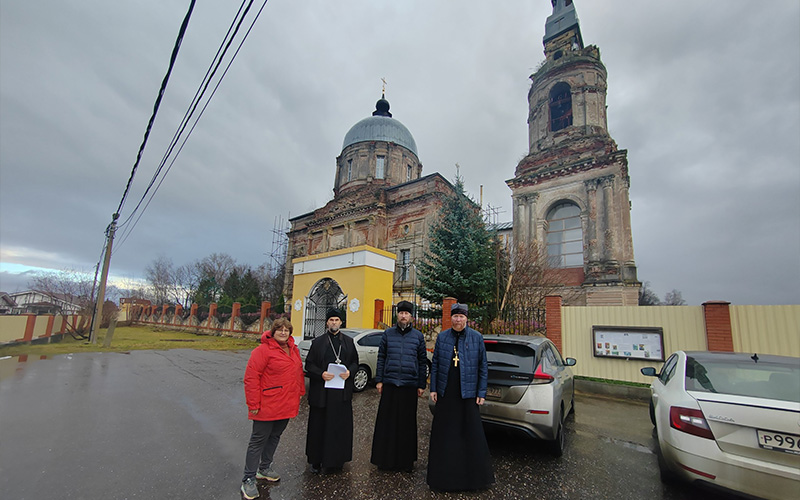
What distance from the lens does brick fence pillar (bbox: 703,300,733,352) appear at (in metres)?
7.89

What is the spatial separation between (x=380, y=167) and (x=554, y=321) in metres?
→ 29.0

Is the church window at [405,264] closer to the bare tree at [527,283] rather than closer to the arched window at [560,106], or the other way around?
the bare tree at [527,283]

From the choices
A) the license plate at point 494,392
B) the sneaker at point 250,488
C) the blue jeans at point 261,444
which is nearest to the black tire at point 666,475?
the license plate at point 494,392

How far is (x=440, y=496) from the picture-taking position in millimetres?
3477

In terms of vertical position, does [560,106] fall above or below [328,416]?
above

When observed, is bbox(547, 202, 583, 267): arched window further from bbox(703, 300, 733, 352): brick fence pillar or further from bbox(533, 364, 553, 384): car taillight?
bbox(533, 364, 553, 384): car taillight

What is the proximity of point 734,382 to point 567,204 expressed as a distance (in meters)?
21.4

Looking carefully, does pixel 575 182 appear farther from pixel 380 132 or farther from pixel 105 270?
pixel 105 270

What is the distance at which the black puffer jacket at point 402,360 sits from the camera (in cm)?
396

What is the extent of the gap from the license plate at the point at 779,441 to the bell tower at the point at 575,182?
16.5 m

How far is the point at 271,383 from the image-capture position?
143 inches

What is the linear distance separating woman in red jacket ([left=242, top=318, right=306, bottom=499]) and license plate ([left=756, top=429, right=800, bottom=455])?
13.6 ft

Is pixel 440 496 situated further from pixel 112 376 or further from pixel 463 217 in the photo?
pixel 463 217

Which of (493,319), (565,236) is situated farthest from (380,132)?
(493,319)
